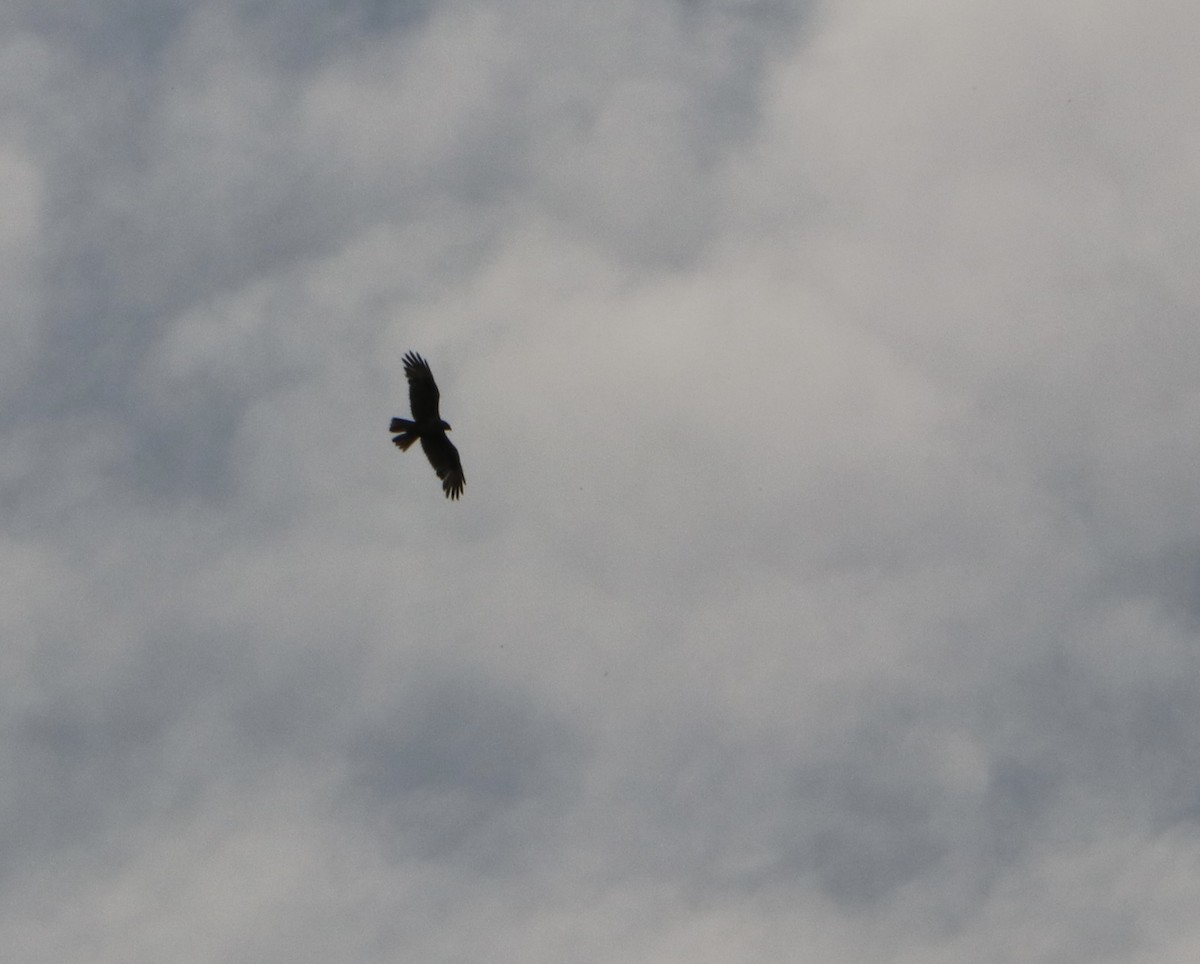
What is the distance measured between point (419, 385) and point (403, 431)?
1.90 metres

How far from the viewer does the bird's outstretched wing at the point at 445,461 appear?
9631 centimetres

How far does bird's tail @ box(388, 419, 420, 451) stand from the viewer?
9556 centimetres

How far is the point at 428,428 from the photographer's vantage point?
9581 centimetres

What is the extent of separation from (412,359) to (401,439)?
295cm

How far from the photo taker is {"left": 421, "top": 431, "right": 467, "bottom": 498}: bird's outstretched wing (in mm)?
96312

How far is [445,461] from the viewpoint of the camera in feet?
318

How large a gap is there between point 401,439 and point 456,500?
3393mm

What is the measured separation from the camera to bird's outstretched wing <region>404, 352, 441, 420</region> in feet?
311

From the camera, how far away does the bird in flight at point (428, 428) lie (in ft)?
311

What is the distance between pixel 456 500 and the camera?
9738 cm

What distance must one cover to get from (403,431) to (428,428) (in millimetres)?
915

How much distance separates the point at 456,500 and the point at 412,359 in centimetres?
578

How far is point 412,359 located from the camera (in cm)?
9500

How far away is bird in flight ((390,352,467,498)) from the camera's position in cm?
9494
